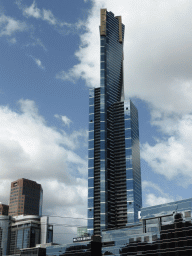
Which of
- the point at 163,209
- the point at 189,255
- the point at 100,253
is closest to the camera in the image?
the point at 189,255

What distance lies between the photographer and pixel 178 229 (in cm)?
15575

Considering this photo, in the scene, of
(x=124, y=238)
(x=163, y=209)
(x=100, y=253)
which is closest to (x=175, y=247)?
(x=163, y=209)

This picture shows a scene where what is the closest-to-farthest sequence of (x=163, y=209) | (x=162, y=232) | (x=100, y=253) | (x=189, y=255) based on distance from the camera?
(x=189, y=255) < (x=162, y=232) < (x=163, y=209) < (x=100, y=253)

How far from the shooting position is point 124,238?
181625 mm

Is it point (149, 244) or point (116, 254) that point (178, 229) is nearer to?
point (149, 244)

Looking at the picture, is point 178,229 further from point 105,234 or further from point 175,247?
point 105,234

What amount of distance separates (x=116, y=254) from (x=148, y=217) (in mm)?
26234

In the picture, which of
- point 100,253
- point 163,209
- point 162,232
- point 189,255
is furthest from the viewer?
point 100,253

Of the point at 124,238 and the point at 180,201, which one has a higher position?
the point at 180,201

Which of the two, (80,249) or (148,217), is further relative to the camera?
(80,249)

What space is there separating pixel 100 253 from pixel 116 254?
12448 mm

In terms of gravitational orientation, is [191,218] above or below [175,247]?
above

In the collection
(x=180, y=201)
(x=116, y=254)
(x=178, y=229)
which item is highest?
(x=180, y=201)

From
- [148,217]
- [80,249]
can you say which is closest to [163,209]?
[148,217]
